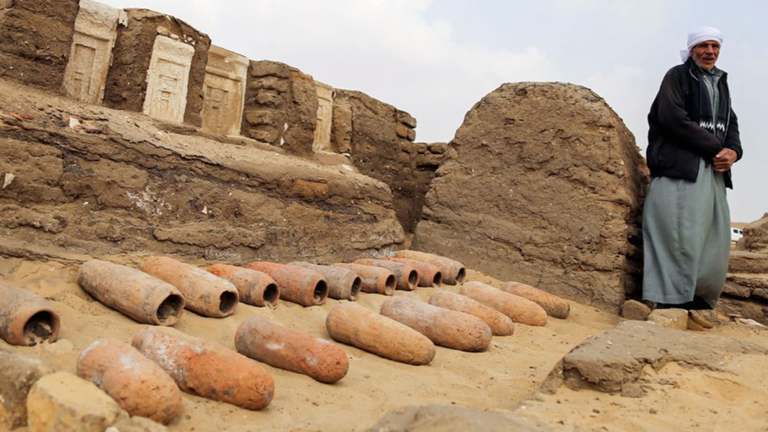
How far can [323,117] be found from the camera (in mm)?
7641

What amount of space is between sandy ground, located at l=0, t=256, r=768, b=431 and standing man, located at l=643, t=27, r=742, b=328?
2069mm

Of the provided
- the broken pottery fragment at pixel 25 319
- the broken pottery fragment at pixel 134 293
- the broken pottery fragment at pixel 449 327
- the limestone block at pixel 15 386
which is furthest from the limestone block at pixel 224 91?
the limestone block at pixel 15 386

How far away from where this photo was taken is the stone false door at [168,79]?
545cm

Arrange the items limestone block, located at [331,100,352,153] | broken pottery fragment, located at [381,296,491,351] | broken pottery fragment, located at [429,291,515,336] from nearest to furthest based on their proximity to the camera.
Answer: broken pottery fragment, located at [381,296,491,351] < broken pottery fragment, located at [429,291,515,336] < limestone block, located at [331,100,352,153]

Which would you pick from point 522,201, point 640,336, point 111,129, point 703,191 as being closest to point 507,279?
point 522,201

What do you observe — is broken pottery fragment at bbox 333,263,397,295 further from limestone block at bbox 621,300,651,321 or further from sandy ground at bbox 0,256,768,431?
limestone block at bbox 621,300,651,321

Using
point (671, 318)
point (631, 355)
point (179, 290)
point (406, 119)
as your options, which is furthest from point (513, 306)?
point (406, 119)

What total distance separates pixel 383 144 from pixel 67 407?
22.5 feet

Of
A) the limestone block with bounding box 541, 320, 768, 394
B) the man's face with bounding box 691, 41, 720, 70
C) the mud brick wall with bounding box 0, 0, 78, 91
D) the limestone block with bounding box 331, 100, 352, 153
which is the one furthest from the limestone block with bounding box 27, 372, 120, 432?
the limestone block with bounding box 331, 100, 352, 153

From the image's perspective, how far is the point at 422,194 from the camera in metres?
8.74

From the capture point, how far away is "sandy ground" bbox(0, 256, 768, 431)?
2207 millimetres

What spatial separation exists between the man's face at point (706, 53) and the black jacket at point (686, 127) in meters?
0.06

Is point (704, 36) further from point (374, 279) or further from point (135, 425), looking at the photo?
point (135, 425)

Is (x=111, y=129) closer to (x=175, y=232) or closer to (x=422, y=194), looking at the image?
(x=175, y=232)
